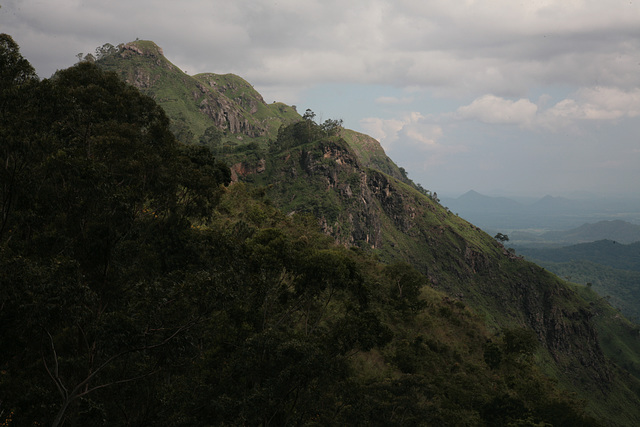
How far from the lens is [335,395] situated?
15.9 m

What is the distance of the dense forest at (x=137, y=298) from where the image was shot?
10984mm

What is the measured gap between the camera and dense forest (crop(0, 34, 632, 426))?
1098 cm

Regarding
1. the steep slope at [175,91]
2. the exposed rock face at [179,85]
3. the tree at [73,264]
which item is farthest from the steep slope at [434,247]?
the tree at [73,264]

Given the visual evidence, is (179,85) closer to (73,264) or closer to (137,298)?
(137,298)

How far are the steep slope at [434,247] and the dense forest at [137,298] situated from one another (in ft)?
252

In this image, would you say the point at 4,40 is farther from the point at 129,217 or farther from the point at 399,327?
the point at 399,327

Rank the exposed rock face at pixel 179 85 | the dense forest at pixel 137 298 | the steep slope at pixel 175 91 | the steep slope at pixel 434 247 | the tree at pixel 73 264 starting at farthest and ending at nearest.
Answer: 1. the exposed rock face at pixel 179 85
2. the steep slope at pixel 175 91
3. the steep slope at pixel 434 247
4. the dense forest at pixel 137 298
5. the tree at pixel 73 264

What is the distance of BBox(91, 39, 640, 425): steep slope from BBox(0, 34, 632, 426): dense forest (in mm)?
76882

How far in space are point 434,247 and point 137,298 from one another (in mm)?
127706

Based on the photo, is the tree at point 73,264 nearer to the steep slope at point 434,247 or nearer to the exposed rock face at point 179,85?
the steep slope at point 434,247

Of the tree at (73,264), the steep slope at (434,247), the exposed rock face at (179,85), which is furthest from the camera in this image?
the exposed rock face at (179,85)

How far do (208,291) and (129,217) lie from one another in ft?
14.1

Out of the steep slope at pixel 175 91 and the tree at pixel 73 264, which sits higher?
the steep slope at pixel 175 91

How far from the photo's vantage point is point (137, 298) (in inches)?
479
